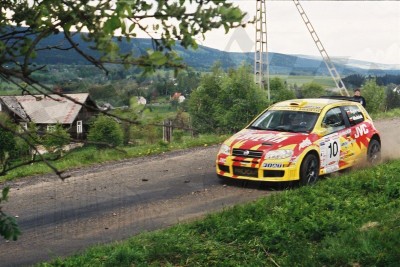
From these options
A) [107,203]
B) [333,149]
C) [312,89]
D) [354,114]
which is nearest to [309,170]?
[333,149]

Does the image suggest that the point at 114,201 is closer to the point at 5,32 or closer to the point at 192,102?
the point at 5,32

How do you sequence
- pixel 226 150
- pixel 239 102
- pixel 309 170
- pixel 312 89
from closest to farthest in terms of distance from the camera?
pixel 309 170 → pixel 226 150 → pixel 239 102 → pixel 312 89

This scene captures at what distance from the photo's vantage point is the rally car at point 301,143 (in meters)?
10.1

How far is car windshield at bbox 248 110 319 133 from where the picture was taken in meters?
11.0

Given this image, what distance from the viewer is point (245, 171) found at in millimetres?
10266

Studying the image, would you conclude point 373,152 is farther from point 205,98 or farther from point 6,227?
point 205,98

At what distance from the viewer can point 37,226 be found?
825cm

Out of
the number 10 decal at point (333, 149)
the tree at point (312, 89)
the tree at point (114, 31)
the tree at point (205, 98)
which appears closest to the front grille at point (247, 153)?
the number 10 decal at point (333, 149)

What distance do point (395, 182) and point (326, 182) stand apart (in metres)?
1.25

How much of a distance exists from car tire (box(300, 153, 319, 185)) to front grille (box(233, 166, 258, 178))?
3.02 ft

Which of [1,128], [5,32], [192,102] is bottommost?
[192,102]

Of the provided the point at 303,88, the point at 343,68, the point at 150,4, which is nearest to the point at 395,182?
the point at 150,4

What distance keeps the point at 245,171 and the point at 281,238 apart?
3651 mm

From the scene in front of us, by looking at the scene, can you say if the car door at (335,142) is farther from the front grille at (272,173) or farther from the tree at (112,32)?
the tree at (112,32)
